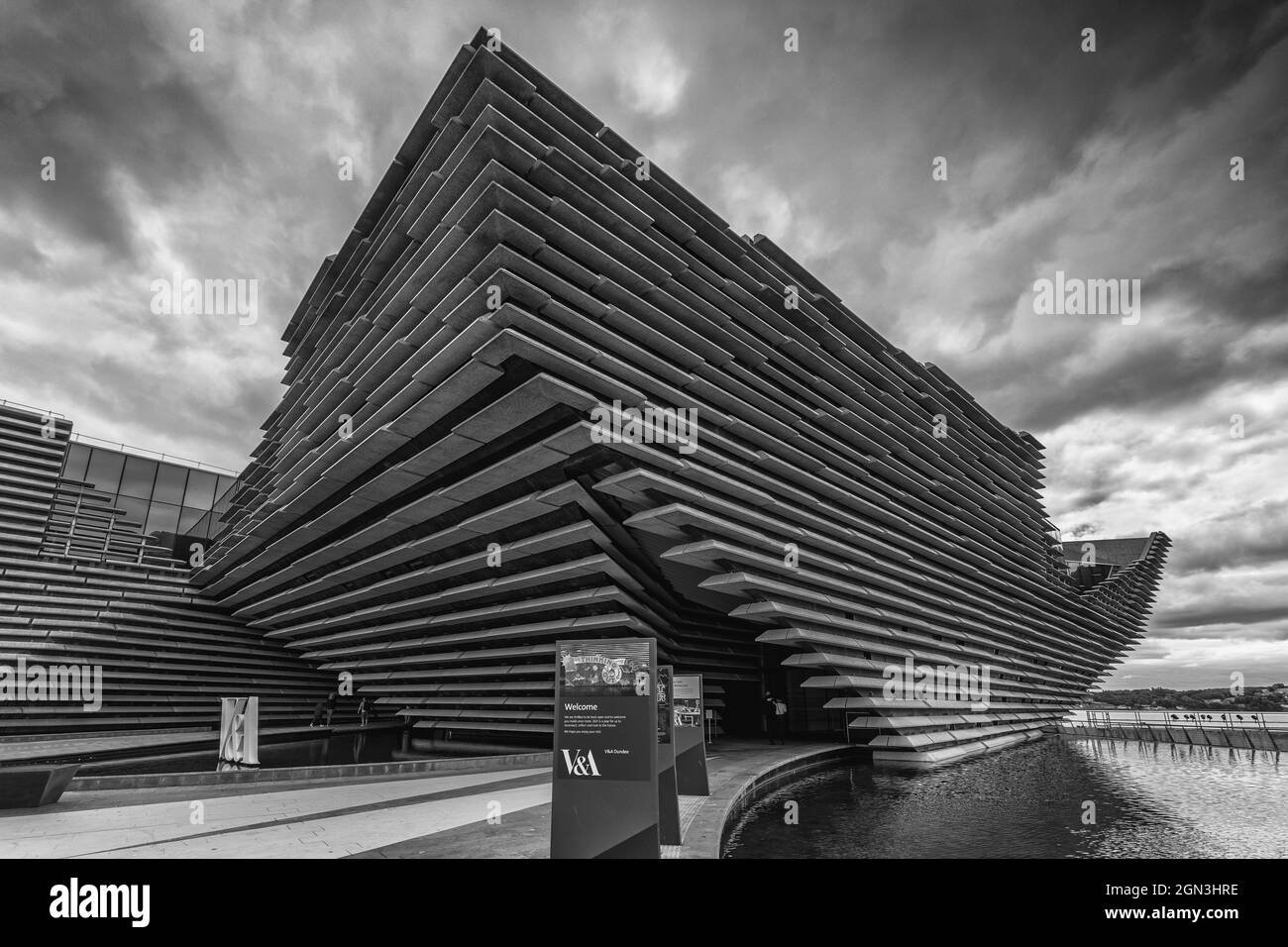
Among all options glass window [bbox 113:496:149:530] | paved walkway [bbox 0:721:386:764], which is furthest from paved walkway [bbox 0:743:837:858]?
glass window [bbox 113:496:149:530]

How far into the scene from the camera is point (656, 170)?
13.6 meters

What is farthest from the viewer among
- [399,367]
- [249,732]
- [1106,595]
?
[1106,595]

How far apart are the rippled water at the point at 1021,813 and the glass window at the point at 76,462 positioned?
42.5 meters

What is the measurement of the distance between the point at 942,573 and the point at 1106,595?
78.1ft

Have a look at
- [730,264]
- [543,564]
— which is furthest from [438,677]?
[730,264]

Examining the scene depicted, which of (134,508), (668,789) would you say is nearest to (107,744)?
(668,789)

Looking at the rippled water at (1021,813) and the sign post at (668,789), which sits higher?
the sign post at (668,789)

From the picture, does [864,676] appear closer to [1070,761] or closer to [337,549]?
[1070,761]

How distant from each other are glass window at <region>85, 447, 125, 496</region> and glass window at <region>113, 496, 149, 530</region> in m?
0.66

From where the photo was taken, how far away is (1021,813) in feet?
33.2

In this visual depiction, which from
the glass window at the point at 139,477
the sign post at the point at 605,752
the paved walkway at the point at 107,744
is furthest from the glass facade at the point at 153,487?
the sign post at the point at 605,752

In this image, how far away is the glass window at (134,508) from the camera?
37.5 metres

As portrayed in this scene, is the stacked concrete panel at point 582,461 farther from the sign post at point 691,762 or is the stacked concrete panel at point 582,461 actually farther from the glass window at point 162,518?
the glass window at point 162,518

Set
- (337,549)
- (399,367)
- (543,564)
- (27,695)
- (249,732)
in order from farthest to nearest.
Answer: (27,695), (337,549), (543,564), (399,367), (249,732)
